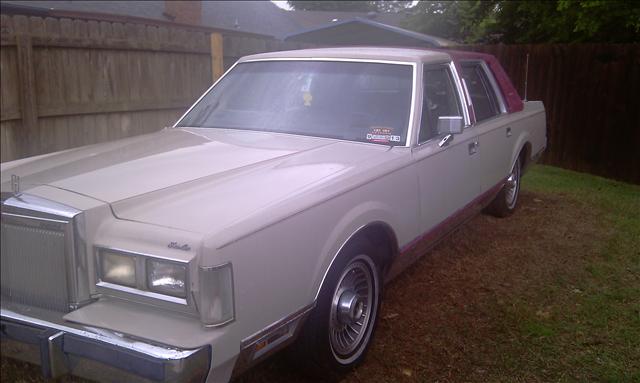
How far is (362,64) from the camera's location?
4.42 metres

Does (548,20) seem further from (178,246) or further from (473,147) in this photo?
(178,246)

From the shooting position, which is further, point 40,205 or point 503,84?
point 503,84

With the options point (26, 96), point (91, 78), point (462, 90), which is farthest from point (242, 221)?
point (91, 78)

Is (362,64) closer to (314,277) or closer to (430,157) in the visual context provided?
(430,157)

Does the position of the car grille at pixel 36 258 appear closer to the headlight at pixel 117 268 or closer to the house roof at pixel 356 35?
the headlight at pixel 117 268

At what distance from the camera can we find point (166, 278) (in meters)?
2.52

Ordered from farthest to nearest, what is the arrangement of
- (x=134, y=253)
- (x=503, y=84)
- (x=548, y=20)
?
1. (x=548, y=20)
2. (x=503, y=84)
3. (x=134, y=253)

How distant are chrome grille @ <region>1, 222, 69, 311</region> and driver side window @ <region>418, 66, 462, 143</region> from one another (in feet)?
7.80

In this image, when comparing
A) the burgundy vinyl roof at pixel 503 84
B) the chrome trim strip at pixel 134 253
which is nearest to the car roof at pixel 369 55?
the burgundy vinyl roof at pixel 503 84

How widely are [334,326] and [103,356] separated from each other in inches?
49.2

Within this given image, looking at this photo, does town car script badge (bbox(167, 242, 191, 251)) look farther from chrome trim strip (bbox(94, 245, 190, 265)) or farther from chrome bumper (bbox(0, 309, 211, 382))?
chrome bumper (bbox(0, 309, 211, 382))

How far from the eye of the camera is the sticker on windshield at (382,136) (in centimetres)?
399

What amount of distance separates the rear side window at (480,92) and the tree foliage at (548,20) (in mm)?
4756

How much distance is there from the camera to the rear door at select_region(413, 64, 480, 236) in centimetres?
414
